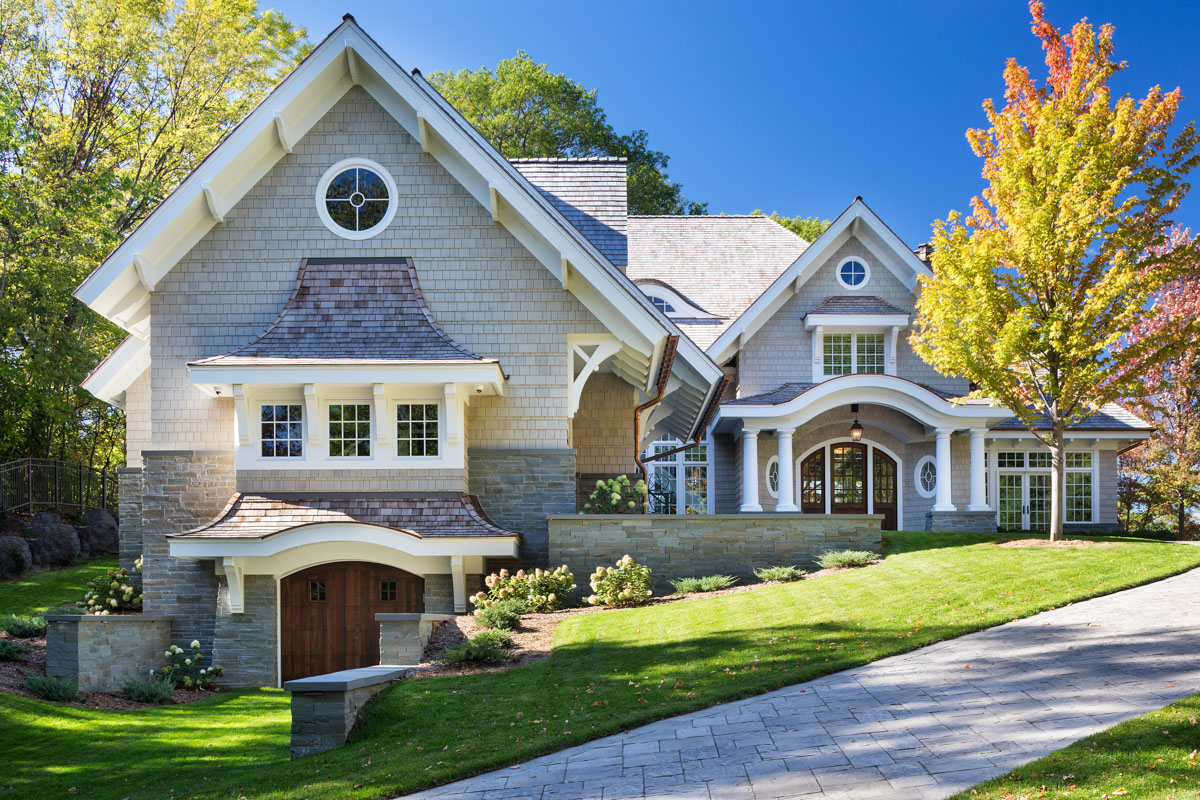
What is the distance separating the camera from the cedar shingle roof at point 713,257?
1071 inches

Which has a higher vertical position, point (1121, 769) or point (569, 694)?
point (1121, 769)

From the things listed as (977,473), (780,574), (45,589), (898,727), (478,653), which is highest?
(977,473)

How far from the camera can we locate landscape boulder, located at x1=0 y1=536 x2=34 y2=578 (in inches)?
826

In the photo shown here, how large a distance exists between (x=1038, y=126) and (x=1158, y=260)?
9.53ft

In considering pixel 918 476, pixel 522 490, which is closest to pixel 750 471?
pixel 918 476

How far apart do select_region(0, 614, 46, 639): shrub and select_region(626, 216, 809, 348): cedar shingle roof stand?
16178 millimetres

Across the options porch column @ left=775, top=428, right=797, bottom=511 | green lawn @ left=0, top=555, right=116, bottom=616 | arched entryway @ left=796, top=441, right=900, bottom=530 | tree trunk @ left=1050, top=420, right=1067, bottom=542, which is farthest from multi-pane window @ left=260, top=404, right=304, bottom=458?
arched entryway @ left=796, top=441, right=900, bottom=530

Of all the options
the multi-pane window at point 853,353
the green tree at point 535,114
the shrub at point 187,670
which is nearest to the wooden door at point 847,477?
the multi-pane window at point 853,353

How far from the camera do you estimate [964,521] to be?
2262 centimetres

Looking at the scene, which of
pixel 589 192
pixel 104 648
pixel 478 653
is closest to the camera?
pixel 478 653

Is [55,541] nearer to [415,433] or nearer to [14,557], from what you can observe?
[14,557]

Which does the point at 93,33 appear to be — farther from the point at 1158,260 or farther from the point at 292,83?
the point at 1158,260

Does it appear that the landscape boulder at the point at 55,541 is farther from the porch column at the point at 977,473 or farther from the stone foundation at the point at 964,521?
the porch column at the point at 977,473

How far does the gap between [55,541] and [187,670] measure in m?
10.5
